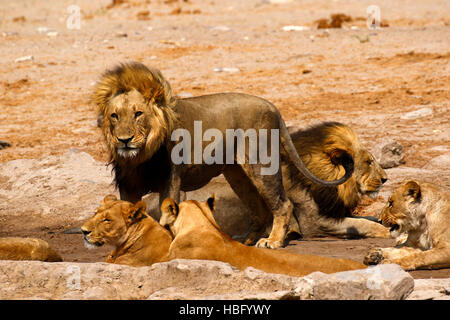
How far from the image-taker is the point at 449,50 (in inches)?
538

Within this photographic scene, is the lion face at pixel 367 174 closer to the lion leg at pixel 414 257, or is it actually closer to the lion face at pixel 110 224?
the lion leg at pixel 414 257

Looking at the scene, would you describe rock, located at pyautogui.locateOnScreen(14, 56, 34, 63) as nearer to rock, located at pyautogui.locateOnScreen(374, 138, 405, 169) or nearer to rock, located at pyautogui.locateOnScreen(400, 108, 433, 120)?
rock, located at pyautogui.locateOnScreen(400, 108, 433, 120)

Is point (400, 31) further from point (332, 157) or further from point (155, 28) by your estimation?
point (332, 157)

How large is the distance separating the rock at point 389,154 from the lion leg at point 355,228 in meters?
1.94

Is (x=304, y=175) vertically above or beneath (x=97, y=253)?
above

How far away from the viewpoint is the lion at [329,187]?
7.29 m

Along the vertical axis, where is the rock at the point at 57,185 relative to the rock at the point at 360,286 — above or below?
below

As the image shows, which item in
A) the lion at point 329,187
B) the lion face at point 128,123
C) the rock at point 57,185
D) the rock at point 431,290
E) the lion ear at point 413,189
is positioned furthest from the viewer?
the rock at point 57,185

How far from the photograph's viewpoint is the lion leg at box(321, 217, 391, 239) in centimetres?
718

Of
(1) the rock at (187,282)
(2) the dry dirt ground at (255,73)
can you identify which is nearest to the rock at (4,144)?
(2) the dry dirt ground at (255,73)

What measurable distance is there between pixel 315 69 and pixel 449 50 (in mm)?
2219

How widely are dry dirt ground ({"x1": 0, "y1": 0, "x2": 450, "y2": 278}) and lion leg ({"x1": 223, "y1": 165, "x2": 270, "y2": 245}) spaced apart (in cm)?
35
